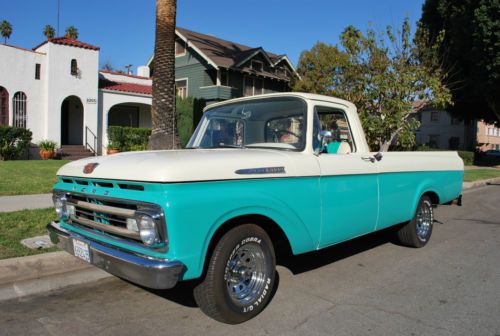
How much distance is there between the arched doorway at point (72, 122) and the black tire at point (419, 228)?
20241mm

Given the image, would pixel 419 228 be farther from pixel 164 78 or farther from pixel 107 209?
pixel 164 78

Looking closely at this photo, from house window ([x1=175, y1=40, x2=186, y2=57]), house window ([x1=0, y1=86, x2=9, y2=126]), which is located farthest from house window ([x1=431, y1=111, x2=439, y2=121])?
house window ([x1=0, y1=86, x2=9, y2=126])

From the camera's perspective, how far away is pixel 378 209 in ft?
16.4

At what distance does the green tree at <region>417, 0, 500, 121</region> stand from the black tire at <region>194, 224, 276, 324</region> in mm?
18959

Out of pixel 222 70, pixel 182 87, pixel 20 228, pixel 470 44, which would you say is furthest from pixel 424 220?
pixel 182 87

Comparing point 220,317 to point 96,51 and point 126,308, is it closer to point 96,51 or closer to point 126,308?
point 126,308

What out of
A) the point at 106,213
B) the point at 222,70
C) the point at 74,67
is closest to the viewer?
the point at 106,213

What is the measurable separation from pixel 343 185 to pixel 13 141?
17551 mm

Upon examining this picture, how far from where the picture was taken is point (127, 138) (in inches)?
878

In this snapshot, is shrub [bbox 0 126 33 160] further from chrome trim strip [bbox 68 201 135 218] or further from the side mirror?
the side mirror

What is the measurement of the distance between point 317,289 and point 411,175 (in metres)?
2.17

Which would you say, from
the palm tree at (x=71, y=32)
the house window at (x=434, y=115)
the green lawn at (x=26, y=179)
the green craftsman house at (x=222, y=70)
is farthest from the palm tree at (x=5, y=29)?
the house window at (x=434, y=115)

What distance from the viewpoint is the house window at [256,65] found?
28856 mm

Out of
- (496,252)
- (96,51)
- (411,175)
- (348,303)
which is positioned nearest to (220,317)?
(348,303)
